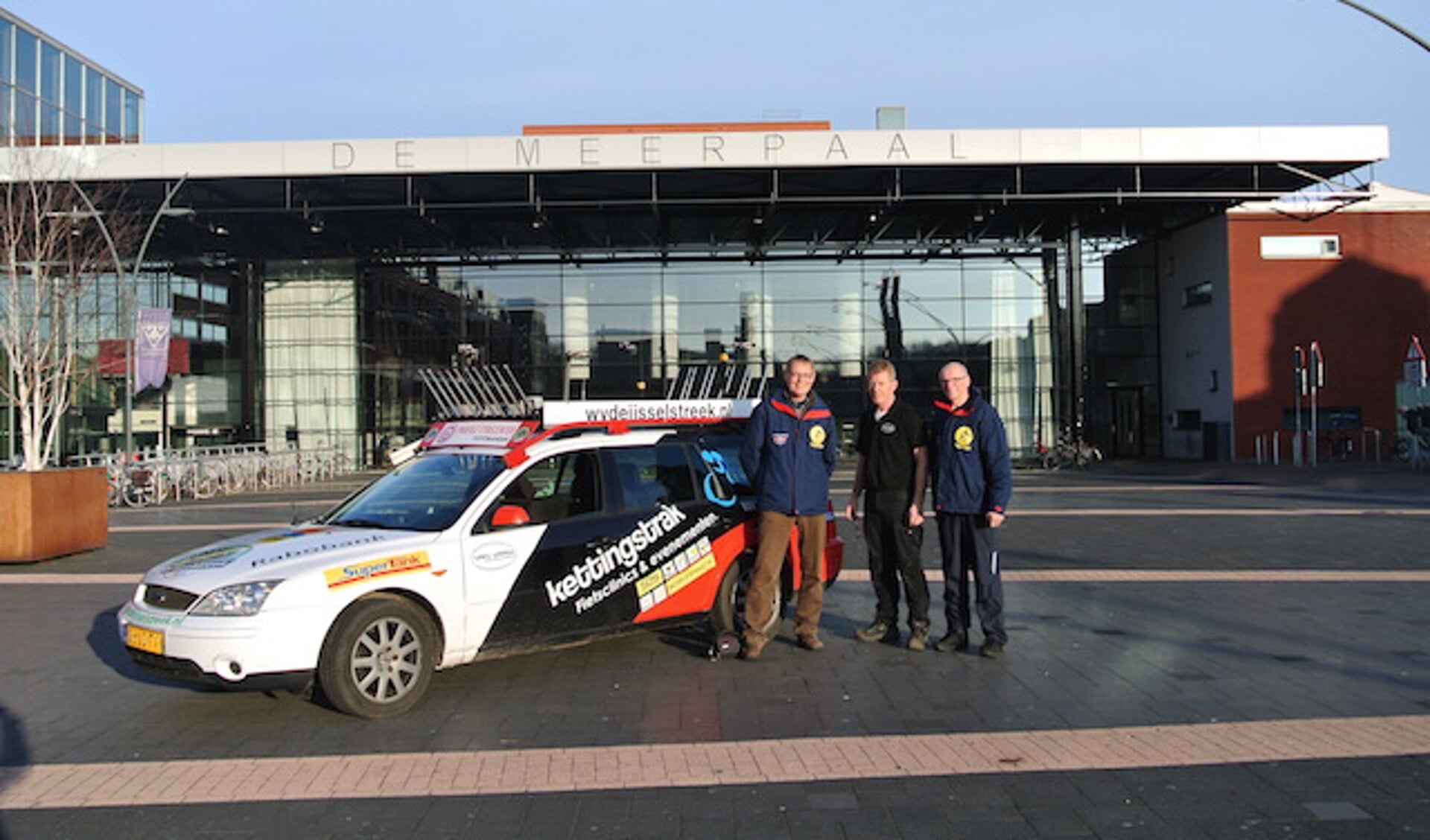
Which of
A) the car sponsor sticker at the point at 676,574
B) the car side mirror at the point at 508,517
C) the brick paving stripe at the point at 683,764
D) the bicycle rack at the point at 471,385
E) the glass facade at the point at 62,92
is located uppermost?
the glass facade at the point at 62,92

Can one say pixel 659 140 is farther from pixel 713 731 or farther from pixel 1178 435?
pixel 713 731

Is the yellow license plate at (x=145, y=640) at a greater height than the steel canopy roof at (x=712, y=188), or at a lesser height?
lesser

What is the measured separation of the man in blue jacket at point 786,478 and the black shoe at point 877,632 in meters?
0.72

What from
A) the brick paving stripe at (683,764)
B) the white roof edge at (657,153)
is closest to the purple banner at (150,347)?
the white roof edge at (657,153)

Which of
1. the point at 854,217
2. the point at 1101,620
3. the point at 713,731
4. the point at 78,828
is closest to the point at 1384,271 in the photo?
the point at 854,217

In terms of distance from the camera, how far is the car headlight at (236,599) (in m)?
5.21

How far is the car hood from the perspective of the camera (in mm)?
5383

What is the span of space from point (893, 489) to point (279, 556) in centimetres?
377

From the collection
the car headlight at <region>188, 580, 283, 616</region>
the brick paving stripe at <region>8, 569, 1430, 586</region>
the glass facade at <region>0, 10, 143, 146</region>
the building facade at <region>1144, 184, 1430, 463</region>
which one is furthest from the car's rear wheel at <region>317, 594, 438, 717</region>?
the glass facade at <region>0, 10, 143, 146</region>

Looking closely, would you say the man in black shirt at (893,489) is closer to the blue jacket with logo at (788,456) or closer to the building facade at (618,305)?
the blue jacket with logo at (788,456)

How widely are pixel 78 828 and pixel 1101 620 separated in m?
6.75

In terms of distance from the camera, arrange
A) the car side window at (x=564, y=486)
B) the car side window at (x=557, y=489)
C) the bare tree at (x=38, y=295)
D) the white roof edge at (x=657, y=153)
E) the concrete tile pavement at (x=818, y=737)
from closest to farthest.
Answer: the concrete tile pavement at (x=818, y=737) < the car side window at (x=557, y=489) < the car side window at (x=564, y=486) < the bare tree at (x=38, y=295) < the white roof edge at (x=657, y=153)

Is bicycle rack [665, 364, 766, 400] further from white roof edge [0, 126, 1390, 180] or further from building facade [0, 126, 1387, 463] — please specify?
white roof edge [0, 126, 1390, 180]

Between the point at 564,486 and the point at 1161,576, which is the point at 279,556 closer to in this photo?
→ the point at 564,486
